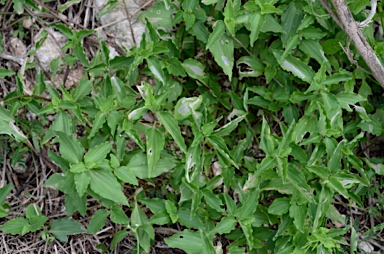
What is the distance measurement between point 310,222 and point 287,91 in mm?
621

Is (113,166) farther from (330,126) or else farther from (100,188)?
(330,126)

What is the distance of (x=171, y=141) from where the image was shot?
2.62 metres

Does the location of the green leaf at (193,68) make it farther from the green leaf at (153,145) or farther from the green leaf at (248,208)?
the green leaf at (248,208)

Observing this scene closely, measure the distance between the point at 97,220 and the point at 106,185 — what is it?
344mm

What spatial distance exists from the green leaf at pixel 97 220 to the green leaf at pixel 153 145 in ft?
1.07

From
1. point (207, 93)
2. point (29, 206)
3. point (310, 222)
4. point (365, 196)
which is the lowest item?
point (365, 196)

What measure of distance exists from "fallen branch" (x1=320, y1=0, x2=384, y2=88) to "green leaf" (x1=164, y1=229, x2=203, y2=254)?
108 cm

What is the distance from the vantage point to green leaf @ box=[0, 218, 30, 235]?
230cm

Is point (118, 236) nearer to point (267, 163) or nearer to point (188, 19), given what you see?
point (267, 163)

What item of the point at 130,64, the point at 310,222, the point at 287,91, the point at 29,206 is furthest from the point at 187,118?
the point at 29,206

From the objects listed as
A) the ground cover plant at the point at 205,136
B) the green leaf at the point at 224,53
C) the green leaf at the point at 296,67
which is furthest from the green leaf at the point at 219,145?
the green leaf at the point at 296,67

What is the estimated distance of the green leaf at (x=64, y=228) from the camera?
2.40 metres

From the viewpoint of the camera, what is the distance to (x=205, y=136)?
2127 mm

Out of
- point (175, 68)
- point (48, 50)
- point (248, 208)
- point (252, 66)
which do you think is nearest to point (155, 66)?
point (175, 68)
